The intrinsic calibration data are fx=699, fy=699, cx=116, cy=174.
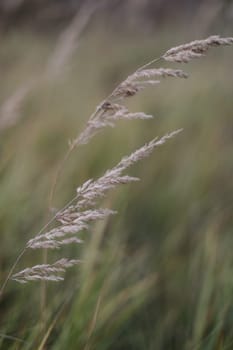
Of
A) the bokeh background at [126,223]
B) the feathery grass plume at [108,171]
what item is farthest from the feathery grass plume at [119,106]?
the bokeh background at [126,223]

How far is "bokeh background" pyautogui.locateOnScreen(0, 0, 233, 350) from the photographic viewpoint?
1.63 m

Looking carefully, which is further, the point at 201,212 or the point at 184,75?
the point at 201,212

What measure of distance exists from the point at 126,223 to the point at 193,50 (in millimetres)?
1413

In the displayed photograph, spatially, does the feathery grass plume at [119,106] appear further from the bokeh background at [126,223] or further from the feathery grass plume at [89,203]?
the bokeh background at [126,223]

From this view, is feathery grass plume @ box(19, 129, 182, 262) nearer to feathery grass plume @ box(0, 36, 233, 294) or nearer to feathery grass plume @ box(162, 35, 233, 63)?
feathery grass plume @ box(0, 36, 233, 294)

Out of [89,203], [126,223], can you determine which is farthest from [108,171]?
[126,223]

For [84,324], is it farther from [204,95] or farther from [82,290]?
[204,95]

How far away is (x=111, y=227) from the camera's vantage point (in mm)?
2293

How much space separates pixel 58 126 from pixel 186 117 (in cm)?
85

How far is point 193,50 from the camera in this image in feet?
3.83

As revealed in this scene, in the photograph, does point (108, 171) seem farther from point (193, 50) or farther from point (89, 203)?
point (193, 50)

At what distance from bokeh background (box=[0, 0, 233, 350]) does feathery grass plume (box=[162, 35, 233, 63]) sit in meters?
0.35

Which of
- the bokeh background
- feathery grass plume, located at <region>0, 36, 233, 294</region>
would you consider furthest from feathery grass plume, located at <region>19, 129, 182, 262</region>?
the bokeh background

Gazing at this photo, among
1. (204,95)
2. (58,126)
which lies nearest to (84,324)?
(58,126)
